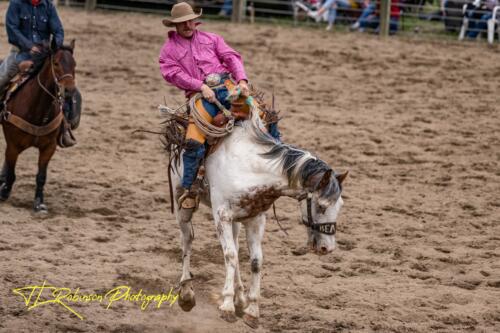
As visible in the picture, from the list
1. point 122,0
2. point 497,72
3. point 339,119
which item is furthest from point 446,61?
point 122,0

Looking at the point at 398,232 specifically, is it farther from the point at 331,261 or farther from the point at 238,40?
the point at 238,40

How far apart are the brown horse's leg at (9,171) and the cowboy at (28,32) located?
0.69 meters

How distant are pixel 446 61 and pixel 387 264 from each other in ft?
25.3

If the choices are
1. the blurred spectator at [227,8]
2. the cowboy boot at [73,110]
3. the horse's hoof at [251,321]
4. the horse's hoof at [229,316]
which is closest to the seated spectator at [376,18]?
the blurred spectator at [227,8]

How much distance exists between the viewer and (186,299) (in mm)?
6965

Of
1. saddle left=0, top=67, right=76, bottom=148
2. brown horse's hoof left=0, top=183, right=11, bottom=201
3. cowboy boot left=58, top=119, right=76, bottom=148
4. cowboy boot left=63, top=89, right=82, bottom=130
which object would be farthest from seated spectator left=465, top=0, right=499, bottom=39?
brown horse's hoof left=0, top=183, right=11, bottom=201

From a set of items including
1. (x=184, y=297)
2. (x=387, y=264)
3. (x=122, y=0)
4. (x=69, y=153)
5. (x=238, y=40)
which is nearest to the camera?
(x=184, y=297)

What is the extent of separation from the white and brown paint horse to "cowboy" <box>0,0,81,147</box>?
3.33 metres

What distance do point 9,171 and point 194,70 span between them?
357 cm

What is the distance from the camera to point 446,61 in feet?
50.9

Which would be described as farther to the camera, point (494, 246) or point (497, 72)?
point (497, 72)

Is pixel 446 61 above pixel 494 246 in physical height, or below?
above

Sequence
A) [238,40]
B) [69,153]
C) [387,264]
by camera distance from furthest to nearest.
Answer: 1. [238,40]
2. [69,153]
3. [387,264]

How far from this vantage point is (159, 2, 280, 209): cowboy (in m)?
6.83
